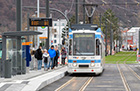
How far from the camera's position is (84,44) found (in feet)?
84.8

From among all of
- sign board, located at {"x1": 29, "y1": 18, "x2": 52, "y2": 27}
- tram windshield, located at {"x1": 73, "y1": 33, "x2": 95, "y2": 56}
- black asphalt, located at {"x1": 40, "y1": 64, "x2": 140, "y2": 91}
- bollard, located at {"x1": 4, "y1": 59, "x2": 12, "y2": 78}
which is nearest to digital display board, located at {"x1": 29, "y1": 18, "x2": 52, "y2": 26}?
sign board, located at {"x1": 29, "y1": 18, "x2": 52, "y2": 27}

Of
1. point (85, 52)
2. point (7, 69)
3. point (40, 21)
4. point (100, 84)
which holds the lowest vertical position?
point (100, 84)

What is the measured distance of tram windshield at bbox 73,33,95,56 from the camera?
2573 cm

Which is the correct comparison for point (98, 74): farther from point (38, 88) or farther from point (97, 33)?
point (38, 88)

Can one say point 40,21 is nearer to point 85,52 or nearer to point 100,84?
point 85,52

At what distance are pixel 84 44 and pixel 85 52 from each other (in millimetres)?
516

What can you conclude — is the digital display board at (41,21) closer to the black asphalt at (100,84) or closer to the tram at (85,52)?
the tram at (85,52)

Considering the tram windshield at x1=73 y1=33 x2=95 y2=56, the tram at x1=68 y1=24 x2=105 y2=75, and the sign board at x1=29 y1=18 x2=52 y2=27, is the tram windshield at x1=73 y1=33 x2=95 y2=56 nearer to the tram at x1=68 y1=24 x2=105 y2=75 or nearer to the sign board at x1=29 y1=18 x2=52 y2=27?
the tram at x1=68 y1=24 x2=105 y2=75

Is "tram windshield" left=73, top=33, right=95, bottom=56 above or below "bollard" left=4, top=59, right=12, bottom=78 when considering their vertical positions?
above

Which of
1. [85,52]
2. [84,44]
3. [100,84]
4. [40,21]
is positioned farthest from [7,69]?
[40,21]

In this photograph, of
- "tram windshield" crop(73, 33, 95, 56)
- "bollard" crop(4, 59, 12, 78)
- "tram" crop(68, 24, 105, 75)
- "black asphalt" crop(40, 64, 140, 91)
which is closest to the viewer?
"black asphalt" crop(40, 64, 140, 91)

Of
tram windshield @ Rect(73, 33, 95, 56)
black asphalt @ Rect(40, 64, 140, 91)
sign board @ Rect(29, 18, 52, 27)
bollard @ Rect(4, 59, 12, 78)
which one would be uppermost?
sign board @ Rect(29, 18, 52, 27)

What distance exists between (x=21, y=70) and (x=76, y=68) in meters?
3.81

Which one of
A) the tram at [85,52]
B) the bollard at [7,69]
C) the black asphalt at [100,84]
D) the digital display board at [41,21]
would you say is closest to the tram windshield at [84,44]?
the tram at [85,52]
